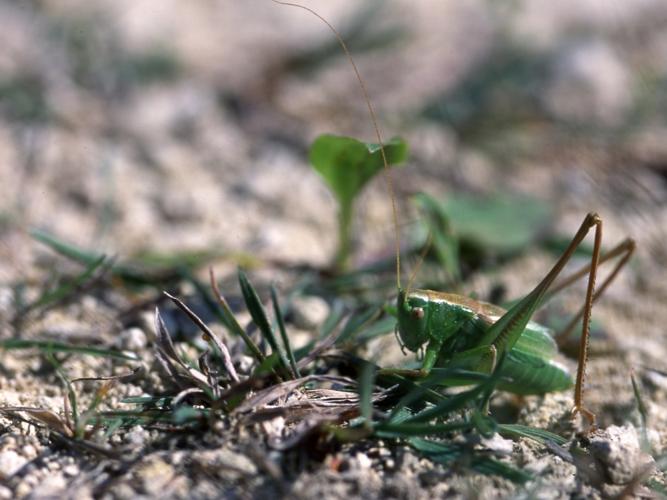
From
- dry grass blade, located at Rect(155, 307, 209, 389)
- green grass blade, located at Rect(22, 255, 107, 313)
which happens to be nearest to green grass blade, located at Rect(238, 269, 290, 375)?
dry grass blade, located at Rect(155, 307, 209, 389)

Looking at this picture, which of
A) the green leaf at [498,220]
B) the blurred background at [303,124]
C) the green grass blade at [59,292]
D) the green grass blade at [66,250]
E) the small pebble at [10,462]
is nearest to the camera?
the small pebble at [10,462]

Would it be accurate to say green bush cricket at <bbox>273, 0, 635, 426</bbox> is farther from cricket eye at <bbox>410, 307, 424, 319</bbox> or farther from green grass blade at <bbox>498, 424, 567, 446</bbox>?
green grass blade at <bbox>498, 424, 567, 446</bbox>

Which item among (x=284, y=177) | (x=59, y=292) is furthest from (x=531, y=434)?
(x=284, y=177)

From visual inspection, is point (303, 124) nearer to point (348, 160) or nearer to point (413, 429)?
point (348, 160)

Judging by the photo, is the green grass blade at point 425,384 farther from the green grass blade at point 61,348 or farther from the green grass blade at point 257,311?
the green grass blade at point 61,348

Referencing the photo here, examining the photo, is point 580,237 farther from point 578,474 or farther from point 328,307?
point 328,307

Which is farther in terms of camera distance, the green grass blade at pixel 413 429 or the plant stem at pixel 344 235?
the plant stem at pixel 344 235

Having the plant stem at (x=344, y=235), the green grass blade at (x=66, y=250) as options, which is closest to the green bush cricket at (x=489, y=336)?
the plant stem at (x=344, y=235)
